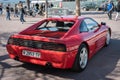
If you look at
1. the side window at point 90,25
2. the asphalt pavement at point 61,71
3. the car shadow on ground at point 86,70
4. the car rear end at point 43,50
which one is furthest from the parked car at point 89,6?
the car rear end at point 43,50

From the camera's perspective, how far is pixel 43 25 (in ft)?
25.2

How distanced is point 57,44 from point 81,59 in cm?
94

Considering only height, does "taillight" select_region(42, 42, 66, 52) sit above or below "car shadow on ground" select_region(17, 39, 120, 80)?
above

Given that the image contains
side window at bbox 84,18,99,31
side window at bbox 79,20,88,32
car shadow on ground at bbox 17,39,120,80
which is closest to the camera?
car shadow on ground at bbox 17,39,120,80

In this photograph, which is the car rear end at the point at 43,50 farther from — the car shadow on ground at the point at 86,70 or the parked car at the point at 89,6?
the parked car at the point at 89,6

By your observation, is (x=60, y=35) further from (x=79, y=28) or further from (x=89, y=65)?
(x=89, y=65)

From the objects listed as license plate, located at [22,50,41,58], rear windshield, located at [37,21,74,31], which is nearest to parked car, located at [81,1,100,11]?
rear windshield, located at [37,21,74,31]

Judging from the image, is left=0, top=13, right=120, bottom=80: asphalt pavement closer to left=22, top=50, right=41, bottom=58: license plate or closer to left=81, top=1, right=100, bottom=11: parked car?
left=22, top=50, right=41, bottom=58: license plate

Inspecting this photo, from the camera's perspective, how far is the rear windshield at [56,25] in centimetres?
721

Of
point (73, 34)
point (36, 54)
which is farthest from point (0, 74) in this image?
point (73, 34)

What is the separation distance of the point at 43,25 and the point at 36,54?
66.0 inches

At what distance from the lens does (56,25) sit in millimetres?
7477

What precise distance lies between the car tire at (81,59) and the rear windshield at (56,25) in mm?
796

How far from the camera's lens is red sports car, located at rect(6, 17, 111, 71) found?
5.97 meters
